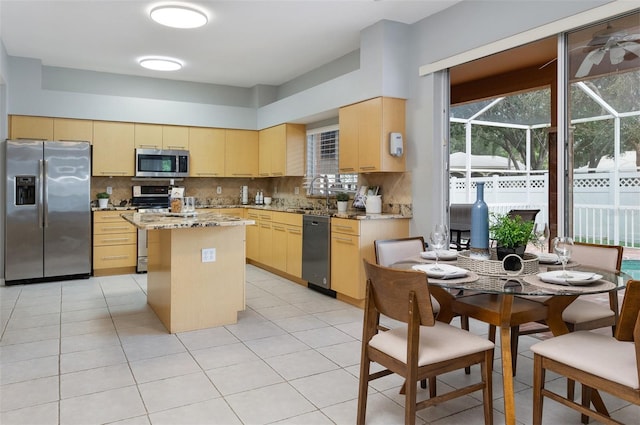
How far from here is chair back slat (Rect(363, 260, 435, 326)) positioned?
1.93 m

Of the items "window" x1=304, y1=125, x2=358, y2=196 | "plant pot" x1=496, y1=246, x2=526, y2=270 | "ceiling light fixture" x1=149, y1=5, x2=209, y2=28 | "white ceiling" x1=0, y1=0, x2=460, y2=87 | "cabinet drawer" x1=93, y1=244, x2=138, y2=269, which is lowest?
"cabinet drawer" x1=93, y1=244, x2=138, y2=269

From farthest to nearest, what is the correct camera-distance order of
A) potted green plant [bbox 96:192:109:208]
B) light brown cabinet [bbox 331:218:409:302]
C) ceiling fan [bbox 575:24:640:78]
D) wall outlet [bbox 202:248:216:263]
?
potted green plant [bbox 96:192:109:208] → light brown cabinet [bbox 331:218:409:302] → wall outlet [bbox 202:248:216:263] → ceiling fan [bbox 575:24:640:78]

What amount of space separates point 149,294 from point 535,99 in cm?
576

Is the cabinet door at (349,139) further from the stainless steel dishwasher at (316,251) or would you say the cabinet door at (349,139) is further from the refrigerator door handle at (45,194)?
the refrigerator door handle at (45,194)

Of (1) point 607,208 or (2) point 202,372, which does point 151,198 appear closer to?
(2) point 202,372

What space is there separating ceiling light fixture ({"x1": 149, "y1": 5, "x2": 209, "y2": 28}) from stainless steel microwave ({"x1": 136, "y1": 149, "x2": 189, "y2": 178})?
8.49ft

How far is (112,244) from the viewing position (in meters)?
6.05

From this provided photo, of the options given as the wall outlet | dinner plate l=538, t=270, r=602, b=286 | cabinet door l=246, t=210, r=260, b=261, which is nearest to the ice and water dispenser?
cabinet door l=246, t=210, r=260, b=261

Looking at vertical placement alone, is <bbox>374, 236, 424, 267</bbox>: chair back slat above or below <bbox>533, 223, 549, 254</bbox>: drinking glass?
below

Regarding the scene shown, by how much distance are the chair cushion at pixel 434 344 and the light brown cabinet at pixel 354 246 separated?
2.09m

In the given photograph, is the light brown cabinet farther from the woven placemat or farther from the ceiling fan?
the woven placemat

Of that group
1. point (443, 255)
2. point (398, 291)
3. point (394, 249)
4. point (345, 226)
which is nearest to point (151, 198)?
point (345, 226)

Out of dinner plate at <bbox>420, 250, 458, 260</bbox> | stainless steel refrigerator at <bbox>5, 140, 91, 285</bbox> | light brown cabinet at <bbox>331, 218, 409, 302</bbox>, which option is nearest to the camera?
dinner plate at <bbox>420, 250, 458, 260</bbox>

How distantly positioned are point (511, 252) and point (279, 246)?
3777mm
